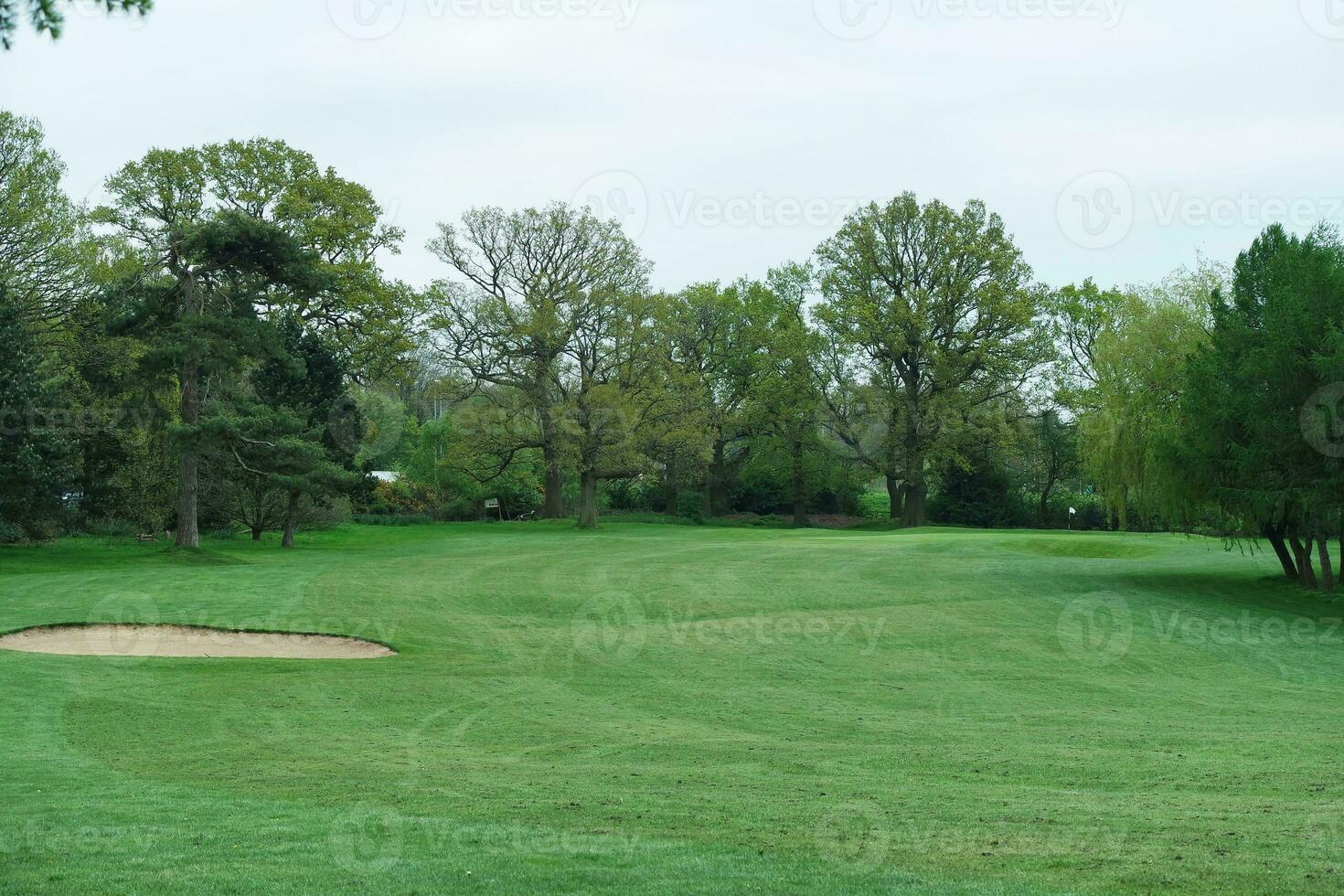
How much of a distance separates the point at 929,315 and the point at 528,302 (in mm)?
22017

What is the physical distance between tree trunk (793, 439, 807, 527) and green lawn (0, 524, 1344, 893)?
107ft

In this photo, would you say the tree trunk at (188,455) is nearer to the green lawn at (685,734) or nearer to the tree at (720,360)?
the green lawn at (685,734)

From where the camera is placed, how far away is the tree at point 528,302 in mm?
53781

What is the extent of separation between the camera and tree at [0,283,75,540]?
31.4m

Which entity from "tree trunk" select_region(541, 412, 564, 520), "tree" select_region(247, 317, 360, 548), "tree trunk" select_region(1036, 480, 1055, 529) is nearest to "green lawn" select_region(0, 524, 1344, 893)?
"tree" select_region(247, 317, 360, 548)

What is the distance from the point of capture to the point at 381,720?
46.9 ft

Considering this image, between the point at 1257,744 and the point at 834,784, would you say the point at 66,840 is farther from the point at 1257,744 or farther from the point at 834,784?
the point at 1257,744

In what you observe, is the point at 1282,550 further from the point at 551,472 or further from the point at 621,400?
the point at 551,472

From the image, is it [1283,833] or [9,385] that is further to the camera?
[9,385]

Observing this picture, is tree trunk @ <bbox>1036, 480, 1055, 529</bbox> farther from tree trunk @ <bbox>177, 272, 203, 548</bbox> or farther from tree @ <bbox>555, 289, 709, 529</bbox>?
tree trunk @ <bbox>177, 272, 203, 548</bbox>

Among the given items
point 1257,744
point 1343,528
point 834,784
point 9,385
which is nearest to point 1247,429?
point 1343,528

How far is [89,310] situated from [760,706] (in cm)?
3530

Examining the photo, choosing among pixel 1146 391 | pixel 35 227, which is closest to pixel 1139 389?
pixel 1146 391

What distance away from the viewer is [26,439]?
31984 millimetres
